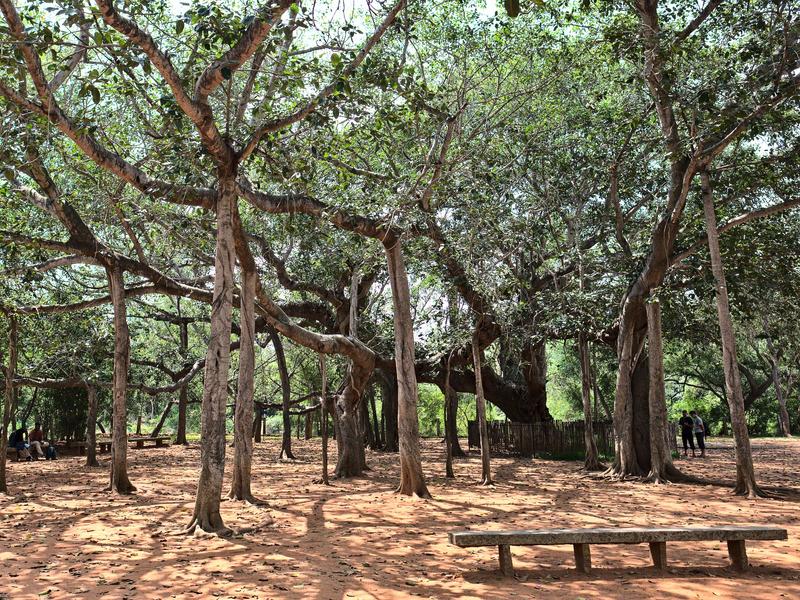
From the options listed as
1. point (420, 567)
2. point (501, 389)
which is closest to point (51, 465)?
point (501, 389)

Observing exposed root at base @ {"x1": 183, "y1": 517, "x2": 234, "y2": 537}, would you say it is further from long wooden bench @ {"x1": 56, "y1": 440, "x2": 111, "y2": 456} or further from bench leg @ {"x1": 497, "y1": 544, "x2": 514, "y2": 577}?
long wooden bench @ {"x1": 56, "y1": 440, "x2": 111, "y2": 456}

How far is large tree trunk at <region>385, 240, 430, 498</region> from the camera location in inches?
457

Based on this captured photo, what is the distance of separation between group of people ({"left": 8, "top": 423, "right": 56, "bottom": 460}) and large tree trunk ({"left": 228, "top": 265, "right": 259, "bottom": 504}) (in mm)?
13709

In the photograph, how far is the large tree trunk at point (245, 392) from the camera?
10.2 metres

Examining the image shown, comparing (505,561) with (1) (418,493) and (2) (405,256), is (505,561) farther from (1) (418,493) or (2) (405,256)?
(2) (405,256)

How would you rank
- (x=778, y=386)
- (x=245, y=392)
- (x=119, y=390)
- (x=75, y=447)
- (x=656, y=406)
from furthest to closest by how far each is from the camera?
(x=778, y=386) < (x=75, y=447) < (x=656, y=406) < (x=119, y=390) < (x=245, y=392)

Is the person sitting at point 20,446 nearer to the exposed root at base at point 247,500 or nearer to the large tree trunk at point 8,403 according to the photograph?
the large tree trunk at point 8,403

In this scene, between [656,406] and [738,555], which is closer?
[738,555]

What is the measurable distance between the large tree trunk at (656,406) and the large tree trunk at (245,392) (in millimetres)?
7549

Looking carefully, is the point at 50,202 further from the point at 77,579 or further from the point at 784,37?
the point at 784,37

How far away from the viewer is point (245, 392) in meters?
10.4

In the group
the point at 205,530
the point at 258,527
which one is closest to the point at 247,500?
the point at 258,527

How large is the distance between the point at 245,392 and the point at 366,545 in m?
3.72

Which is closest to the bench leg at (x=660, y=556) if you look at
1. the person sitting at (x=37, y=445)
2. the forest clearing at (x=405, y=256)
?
the forest clearing at (x=405, y=256)
